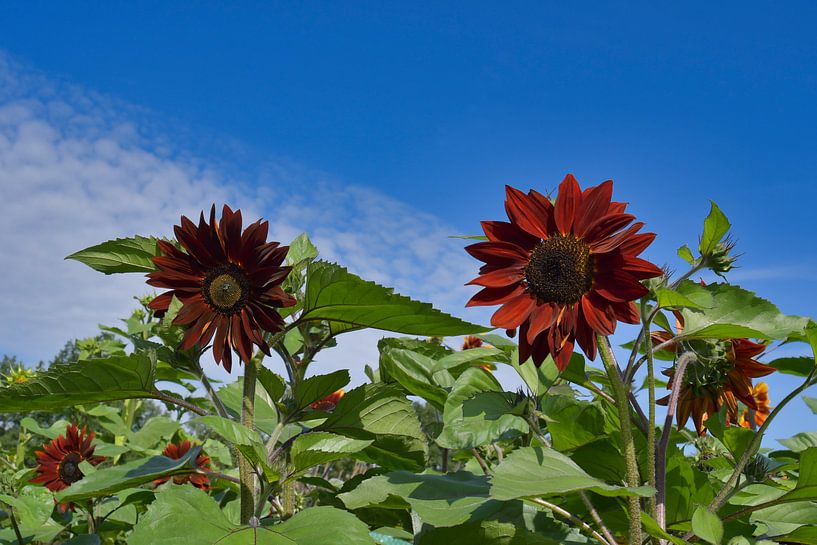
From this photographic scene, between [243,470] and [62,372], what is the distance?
1.83 feet

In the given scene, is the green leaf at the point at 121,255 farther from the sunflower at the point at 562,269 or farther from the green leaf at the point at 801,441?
the green leaf at the point at 801,441

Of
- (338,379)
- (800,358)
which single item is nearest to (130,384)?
(338,379)

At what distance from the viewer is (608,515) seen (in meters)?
1.90

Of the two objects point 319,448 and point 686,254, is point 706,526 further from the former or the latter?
point 319,448

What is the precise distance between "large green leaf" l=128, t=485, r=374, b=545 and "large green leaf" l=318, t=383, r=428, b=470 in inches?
16.2

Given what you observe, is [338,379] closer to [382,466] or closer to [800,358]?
[382,466]

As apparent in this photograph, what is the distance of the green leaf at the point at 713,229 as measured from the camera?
1676mm

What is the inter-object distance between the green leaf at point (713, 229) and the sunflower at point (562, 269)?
0.22m

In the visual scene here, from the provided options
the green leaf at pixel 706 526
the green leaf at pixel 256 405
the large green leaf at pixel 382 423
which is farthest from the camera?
the green leaf at pixel 256 405

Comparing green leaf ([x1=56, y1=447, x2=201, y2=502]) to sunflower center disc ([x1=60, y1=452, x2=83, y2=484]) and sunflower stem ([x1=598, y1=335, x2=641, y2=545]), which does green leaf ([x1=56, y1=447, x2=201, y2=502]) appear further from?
sunflower center disc ([x1=60, y1=452, x2=83, y2=484])

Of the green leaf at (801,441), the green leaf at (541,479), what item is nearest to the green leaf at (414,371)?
the green leaf at (541,479)

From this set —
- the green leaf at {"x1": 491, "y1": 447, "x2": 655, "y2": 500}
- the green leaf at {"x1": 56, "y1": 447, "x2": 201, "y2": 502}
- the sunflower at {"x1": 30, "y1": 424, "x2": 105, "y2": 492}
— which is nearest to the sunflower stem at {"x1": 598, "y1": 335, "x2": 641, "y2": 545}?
the green leaf at {"x1": 491, "y1": 447, "x2": 655, "y2": 500}

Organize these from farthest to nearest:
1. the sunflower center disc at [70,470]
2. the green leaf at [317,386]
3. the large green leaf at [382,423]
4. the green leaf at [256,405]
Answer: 1. the sunflower center disc at [70,470]
2. the green leaf at [256,405]
3. the large green leaf at [382,423]
4. the green leaf at [317,386]

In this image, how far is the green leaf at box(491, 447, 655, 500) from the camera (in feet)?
3.86
